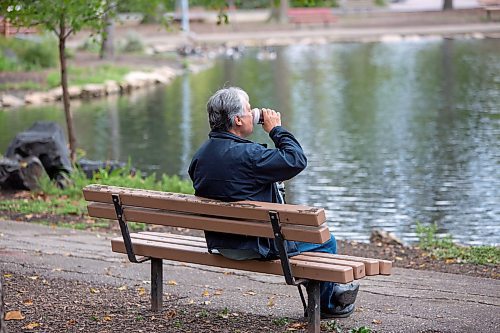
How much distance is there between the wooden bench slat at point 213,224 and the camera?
16.5 ft

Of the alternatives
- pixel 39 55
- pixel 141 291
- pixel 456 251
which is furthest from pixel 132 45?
pixel 141 291

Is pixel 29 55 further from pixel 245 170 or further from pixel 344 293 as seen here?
pixel 245 170

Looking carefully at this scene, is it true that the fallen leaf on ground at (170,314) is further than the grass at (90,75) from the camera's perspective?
No

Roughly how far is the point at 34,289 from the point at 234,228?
6.43ft

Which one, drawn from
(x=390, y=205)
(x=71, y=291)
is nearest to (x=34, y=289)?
(x=71, y=291)

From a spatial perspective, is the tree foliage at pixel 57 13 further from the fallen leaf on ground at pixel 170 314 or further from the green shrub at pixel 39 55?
the green shrub at pixel 39 55

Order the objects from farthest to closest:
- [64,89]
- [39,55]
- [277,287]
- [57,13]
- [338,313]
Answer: [39,55] → [64,89] → [57,13] → [277,287] → [338,313]

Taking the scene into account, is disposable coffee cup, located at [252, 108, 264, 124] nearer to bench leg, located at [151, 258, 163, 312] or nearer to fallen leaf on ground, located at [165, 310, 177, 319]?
bench leg, located at [151, 258, 163, 312]

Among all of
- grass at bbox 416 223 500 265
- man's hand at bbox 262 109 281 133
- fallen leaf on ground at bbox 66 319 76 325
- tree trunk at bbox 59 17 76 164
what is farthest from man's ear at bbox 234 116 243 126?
tree trunk at bbox 59 17 76 164

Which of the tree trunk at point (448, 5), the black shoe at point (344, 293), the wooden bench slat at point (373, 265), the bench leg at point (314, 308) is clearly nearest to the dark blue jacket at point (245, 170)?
the bench leg at point (314, 308)

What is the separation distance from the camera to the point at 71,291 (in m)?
6.59

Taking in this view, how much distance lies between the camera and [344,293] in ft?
19.0

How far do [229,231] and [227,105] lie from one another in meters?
0.74

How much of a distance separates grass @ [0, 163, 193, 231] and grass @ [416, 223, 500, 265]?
301 centimetres
